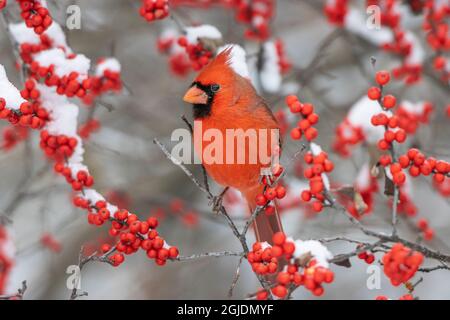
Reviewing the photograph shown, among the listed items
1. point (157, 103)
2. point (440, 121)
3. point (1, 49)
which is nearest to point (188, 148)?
point (157, 103)

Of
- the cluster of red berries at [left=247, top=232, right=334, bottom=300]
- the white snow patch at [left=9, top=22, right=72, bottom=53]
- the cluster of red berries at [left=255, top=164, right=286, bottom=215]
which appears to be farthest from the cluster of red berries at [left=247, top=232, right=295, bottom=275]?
the white snow patch at [left=9, top=22, right=72, bottom=53]

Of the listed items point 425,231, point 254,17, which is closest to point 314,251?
point 425,231

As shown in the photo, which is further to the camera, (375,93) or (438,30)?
(438,30)

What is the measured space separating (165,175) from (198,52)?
1.68 meters

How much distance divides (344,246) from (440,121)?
1203 millimetres

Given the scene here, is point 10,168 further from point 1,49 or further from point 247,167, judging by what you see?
point 247,167

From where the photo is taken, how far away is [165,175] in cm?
445

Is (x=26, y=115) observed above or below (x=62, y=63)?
below

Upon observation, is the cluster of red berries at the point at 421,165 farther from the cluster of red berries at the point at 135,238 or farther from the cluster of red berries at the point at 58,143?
the cluster of red berries at the point at 58,143

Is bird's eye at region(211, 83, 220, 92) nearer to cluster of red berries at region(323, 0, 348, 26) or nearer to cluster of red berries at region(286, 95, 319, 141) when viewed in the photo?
cluster of red berries at region(286, 95, 319, 141)

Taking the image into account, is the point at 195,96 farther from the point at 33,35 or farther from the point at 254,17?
the point at 254,17

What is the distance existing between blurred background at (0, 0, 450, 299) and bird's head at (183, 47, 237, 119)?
30.3 inches

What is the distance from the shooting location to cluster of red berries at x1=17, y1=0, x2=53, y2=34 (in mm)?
2422

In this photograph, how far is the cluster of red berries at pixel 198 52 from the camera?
2877 mm
